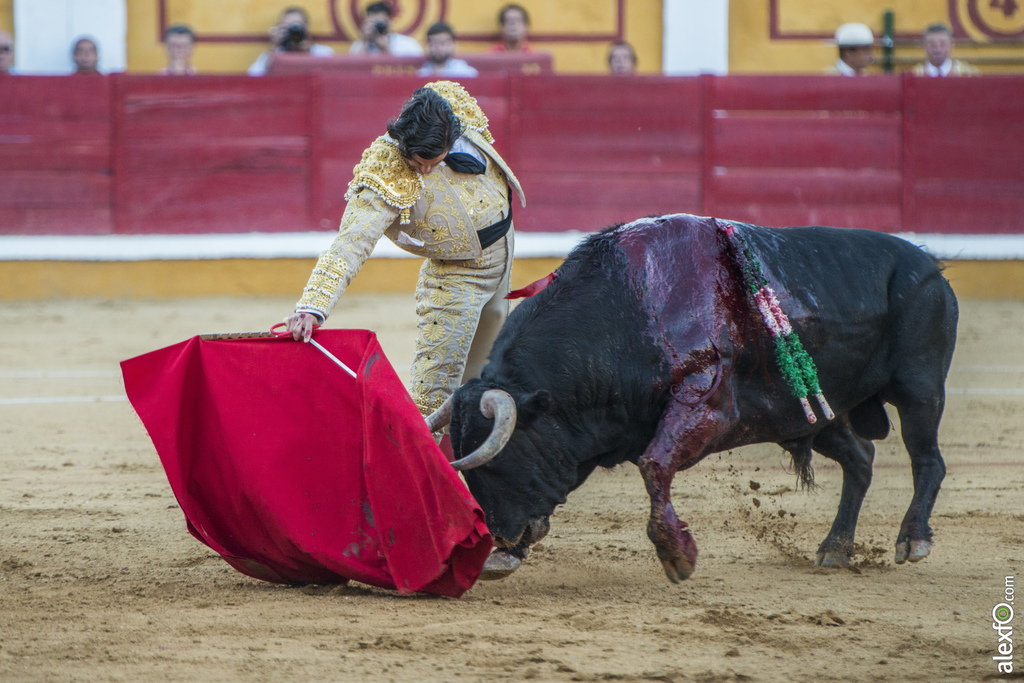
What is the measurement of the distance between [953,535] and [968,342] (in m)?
3.56

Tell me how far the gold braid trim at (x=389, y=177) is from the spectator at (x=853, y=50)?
5913mm

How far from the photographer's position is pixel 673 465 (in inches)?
104

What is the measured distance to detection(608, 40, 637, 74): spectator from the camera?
8188 millimetres

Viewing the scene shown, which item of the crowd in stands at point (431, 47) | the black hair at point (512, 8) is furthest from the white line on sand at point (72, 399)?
the black hair at point (512, 8)

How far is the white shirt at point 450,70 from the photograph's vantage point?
777 centimetres

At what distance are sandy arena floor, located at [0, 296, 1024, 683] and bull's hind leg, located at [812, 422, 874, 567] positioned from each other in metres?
0.05

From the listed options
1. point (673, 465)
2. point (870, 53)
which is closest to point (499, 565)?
point (673, 465)

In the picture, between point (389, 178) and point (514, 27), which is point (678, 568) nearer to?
point (389, 178)

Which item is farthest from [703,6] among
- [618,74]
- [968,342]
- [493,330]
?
[493,330]

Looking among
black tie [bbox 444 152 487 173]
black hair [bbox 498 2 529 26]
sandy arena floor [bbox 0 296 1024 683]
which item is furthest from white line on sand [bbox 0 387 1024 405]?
black hair [bbox 498 2 529 26]

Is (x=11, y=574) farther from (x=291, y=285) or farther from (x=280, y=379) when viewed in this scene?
(x=291, y=285)

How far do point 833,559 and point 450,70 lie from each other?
5.41 meters

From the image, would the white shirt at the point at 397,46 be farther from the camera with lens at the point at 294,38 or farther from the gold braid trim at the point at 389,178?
the gold braid trim at the point at 389,178

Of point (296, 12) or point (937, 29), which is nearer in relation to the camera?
point (937, 29)
